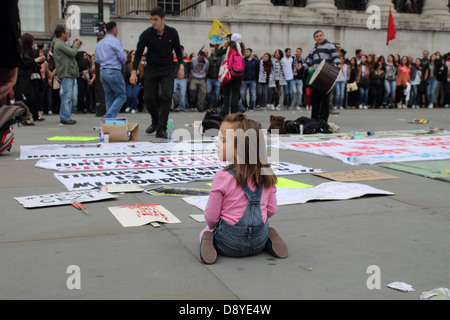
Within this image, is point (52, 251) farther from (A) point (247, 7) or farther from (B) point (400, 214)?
(A) point (247, 7)

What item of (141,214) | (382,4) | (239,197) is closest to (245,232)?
(239,197)

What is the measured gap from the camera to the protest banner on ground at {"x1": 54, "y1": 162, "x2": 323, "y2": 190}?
5863mm

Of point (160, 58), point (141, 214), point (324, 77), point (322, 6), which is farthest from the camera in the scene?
point (322, 6)

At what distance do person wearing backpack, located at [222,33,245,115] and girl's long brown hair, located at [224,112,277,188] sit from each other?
8450 mm

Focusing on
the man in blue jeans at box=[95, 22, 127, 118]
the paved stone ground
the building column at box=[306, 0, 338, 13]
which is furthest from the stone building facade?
the paved stone ground

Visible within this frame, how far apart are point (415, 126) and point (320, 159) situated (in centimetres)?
626

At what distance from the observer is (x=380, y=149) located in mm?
8727

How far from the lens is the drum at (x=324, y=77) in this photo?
11352 millimetres

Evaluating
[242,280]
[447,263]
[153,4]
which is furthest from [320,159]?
[153,4]

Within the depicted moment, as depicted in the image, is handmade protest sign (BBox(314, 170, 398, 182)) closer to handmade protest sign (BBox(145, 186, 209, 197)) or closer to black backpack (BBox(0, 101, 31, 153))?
handmade protest sign (BBox(145, 186, 209, 197))

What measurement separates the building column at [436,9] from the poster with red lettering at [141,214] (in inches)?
951

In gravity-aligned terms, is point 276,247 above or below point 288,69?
below

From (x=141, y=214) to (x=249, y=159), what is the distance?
1.42 m

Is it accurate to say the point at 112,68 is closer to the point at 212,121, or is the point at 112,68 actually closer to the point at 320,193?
the point at 212,121
